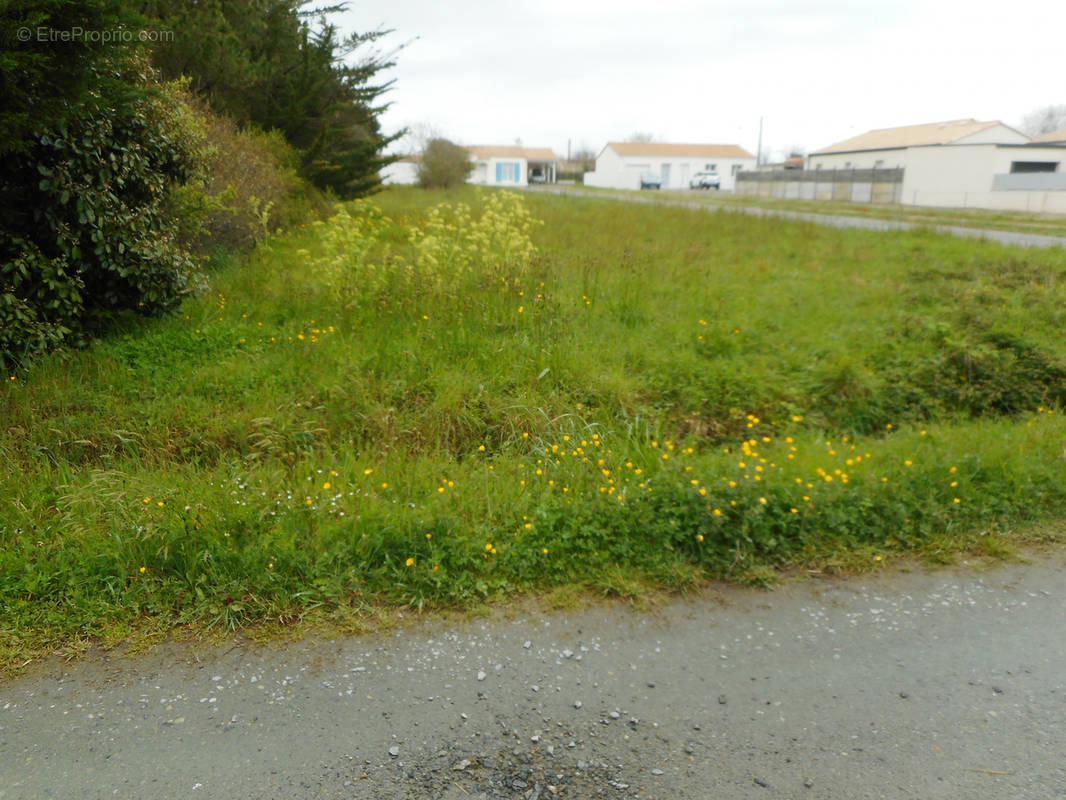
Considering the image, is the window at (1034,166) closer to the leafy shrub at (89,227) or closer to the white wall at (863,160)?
the white wall at (863,160)

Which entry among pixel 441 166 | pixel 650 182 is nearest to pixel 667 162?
pixel 650 182

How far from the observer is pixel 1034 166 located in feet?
120

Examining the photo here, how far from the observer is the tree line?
4.66 meters

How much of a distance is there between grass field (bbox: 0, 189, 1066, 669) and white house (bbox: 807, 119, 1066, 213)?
91.4 feet

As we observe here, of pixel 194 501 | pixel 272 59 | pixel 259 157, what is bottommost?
pixel 194 501

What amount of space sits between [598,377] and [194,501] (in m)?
3.14

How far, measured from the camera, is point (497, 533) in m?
4.04

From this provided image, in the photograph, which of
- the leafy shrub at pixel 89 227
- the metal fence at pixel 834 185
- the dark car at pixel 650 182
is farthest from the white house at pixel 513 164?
the leafy shrub at pixel 89 227

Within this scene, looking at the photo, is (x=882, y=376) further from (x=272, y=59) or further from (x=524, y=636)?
(x=272, y=59)

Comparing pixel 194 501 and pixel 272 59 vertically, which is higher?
pixel 272 59

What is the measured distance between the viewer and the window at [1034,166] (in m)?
36.1

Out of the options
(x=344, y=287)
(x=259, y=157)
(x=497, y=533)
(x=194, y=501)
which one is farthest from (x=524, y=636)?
(x=259, y=157)

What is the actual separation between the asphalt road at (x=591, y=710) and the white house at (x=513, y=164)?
6236 centimetres

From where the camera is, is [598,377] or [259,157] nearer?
[598,377]
